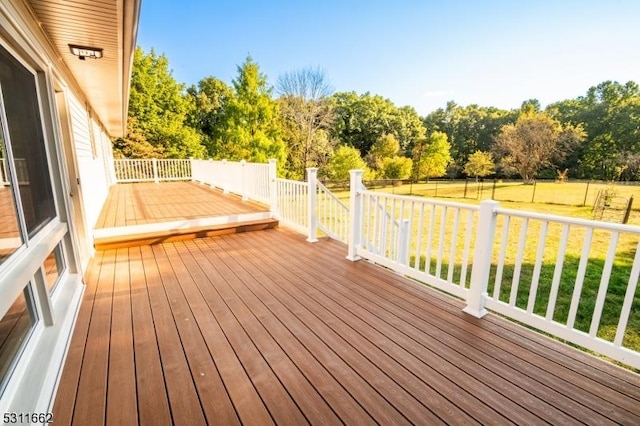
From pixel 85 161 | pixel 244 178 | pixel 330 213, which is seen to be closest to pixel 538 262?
pixel 330 213

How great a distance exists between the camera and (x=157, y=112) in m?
19.0

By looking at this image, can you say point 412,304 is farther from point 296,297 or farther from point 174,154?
point 174,154

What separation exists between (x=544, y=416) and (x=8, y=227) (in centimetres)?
300

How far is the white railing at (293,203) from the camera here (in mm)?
4836

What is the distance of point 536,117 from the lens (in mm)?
23047

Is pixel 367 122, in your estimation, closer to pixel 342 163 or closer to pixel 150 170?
pixel 342 163

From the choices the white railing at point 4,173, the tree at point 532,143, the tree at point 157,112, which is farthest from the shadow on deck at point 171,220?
the tree at point 532,143

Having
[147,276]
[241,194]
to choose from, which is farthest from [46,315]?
[241,194]

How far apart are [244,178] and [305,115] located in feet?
44.0

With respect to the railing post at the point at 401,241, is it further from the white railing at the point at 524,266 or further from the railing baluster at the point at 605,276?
the railing baluster at the point at 605,276

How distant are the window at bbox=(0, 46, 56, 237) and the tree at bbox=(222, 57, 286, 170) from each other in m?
15.2

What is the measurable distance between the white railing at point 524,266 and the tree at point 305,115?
14.6m

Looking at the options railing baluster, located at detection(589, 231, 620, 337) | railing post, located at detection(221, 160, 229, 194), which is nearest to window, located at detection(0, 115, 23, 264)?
railing baluster, located at detection(589, 231, 620, 337)

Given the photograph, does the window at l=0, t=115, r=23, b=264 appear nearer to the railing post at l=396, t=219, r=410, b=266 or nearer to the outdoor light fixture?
the outdoor light fixture
